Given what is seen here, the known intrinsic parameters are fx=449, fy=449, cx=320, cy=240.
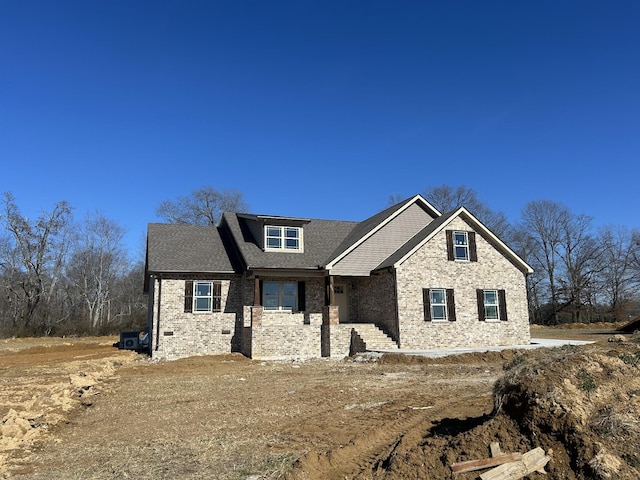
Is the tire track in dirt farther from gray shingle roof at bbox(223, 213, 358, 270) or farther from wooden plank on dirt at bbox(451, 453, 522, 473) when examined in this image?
gray shingle roof at bbox(223, 213, 358, 270)

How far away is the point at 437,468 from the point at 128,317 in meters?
37.6

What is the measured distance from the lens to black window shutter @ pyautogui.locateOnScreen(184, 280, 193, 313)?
64.4ft

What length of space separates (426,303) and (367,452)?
14.2 m

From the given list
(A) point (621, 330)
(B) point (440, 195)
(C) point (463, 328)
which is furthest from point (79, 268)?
(A) point (621, 330)

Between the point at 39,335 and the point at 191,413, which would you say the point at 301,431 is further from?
the point at 39,335

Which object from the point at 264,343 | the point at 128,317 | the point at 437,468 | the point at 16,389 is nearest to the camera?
the point at 437,468

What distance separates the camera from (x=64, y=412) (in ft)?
28.5

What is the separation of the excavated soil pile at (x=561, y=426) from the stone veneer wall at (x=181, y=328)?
15.1m

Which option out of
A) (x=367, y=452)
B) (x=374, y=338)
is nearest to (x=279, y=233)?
(x=374, y=338)

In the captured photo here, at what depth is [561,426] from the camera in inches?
189

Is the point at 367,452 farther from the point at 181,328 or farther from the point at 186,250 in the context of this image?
the point at 186,250

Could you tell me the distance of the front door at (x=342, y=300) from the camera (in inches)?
877

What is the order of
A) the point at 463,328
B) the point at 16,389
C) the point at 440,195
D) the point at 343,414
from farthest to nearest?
1. the point at 440,195
2. the point at 463,328
3. the point at 16,389
4. the point at 343,414

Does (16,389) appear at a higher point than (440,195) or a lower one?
lower
